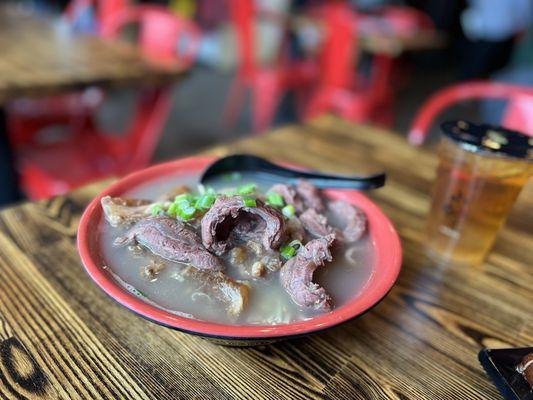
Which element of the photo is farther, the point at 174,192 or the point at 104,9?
the point at 104,9

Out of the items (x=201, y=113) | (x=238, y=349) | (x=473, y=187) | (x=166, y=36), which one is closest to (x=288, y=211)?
(x=238, y=349)

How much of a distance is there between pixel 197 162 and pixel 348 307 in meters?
0.54

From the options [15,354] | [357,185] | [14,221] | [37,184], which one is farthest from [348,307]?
[37,184]

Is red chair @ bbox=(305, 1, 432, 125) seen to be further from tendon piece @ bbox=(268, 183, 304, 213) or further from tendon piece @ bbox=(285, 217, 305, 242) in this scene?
tendon piece @ bbox=(285, 217, 305, 242)

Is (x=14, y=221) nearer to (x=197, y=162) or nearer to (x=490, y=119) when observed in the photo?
(x=197, y=162)

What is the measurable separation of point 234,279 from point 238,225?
0.33ft

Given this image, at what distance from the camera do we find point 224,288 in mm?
675

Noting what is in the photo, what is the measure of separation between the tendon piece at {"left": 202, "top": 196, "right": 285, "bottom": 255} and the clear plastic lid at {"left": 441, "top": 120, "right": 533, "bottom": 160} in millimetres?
414

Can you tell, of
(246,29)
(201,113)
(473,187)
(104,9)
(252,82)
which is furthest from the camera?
(201,113)

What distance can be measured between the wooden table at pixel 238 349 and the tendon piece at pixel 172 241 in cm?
13

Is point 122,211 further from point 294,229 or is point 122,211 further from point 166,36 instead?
point 166,36

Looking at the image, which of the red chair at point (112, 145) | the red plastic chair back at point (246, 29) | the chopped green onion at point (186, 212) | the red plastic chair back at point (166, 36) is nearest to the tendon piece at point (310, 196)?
the chopped green onion at point (186, 212)

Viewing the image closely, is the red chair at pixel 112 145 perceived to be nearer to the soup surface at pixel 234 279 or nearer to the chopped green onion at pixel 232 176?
the chopped green onion at pixel 232 176

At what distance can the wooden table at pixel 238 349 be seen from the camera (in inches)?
25.5
